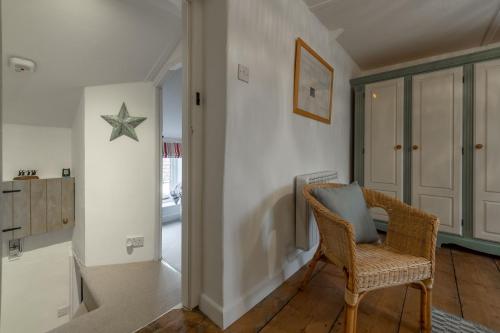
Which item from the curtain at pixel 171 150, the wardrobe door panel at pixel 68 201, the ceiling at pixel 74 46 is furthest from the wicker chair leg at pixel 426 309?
the curtain at pixel 171 150

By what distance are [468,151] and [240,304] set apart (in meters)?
2.45

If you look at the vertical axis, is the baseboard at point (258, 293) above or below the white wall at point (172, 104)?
below

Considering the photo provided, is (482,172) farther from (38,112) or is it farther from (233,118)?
(38,112)

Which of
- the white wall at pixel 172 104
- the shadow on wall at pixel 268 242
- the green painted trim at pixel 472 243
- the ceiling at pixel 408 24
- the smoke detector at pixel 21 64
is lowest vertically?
the green painted trim at pixel 472 243

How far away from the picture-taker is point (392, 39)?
2385 millimetres

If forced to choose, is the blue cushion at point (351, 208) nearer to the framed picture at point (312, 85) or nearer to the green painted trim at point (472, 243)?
the framed picture at point (312, 85)

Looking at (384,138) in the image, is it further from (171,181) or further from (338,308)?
(171,181)

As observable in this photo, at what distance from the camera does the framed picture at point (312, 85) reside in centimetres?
176

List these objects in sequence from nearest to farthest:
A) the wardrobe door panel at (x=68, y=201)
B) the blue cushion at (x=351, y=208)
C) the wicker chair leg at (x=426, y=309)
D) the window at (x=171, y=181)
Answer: the wicker chair leg at (x=426, y=309) < the blue cushion at (x=351, y=208) < the wardrobe door panel at (x=68, y=201) < the window at (x=171, y=181)

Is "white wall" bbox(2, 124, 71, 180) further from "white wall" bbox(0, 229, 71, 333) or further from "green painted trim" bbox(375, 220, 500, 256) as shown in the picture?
"green painted trim" bbox(375, 220, 500, 256)

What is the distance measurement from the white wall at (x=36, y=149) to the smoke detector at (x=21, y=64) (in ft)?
2.75

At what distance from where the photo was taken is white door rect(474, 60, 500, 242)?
2045 mm

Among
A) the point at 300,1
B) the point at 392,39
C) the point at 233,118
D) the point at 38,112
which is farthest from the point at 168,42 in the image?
the point at 392,39

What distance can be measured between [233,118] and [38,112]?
7.59 feet
